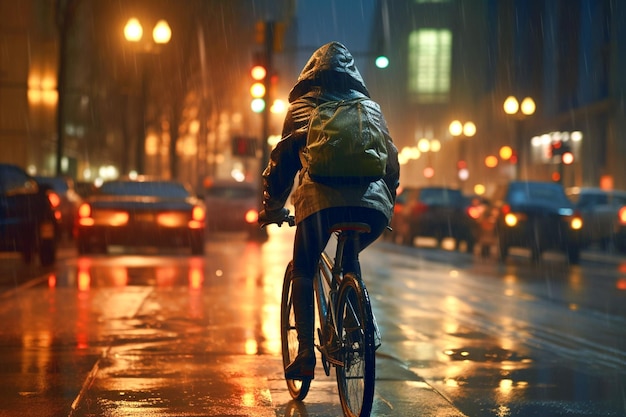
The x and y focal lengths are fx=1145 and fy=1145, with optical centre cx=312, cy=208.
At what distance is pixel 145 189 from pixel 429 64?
91848 mm

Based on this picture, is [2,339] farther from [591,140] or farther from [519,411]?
[591,140]

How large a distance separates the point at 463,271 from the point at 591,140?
3368cm

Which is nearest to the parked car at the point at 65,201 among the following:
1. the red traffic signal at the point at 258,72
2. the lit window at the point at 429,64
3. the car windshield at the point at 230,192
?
the car windshield at the point at 230,192

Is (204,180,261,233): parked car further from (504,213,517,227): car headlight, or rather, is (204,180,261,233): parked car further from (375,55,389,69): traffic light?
(504,213,517,227): car headlight

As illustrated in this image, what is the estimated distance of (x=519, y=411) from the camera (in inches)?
239

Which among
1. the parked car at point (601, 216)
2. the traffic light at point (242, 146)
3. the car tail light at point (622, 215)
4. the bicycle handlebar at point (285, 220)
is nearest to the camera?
the bicycle handlebar at point (285, 220)

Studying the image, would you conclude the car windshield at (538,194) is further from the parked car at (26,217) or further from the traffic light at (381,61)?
the parked car at (26,217)

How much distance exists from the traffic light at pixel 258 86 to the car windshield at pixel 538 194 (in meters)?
5.76

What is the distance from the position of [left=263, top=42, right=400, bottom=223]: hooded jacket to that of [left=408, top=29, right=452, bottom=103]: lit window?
10219 centimetres

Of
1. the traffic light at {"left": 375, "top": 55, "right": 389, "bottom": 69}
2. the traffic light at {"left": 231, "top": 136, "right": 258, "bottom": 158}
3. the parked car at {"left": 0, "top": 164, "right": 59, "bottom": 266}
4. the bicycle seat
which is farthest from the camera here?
the traffic light at {"left": 231, "top": 136, "right": 258, "bottom": 158}

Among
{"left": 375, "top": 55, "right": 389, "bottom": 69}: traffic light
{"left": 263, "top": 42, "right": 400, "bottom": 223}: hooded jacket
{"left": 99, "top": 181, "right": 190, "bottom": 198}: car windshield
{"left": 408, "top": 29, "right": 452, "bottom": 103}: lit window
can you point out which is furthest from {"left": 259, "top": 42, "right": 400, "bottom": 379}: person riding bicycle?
{"left": 408, "top": 29, "right": 452, "bottom": 103}: lit window

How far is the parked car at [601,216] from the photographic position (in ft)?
94.9

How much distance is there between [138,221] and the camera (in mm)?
18906

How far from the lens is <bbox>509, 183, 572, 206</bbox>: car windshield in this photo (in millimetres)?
22469
